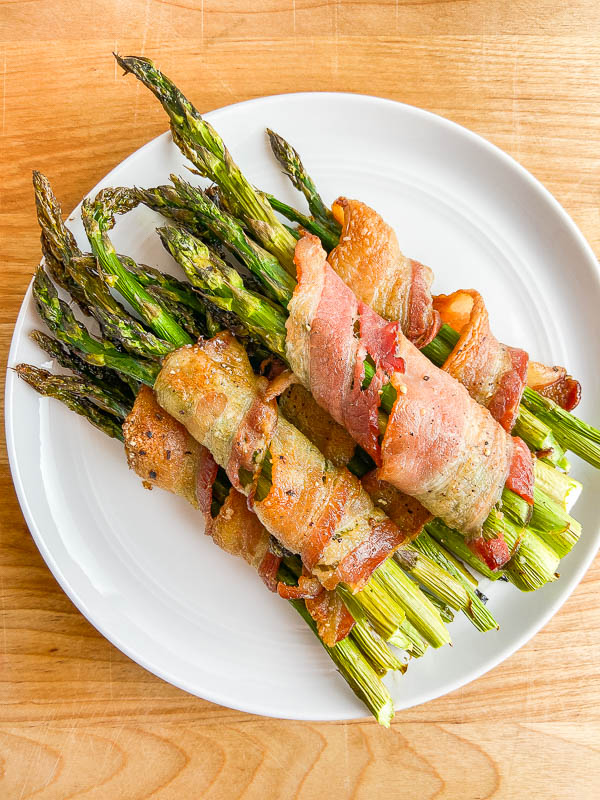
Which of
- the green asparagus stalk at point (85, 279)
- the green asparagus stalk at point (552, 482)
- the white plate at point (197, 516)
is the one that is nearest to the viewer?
the green asparagus stalk at point (85, 279)

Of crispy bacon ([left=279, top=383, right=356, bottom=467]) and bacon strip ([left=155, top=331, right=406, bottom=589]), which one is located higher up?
crispy bacon ([left=279, top=383, right=356, bottom=467])

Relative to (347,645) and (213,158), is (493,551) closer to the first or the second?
(347,645)

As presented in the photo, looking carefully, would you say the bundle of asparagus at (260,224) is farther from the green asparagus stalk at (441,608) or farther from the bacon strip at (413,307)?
the green asparagus stalk at (441,608)

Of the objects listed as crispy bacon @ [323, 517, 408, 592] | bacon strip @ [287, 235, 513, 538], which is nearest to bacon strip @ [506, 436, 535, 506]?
bacon strip @ [287, 235, 513, 538]

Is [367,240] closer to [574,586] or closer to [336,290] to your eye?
[336,290]

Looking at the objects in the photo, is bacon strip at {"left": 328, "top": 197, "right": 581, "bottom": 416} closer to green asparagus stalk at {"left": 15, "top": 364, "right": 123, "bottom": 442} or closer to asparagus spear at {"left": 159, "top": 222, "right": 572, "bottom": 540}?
asparagus spear at {"left": 159, "top": 222, "right": 572, "bottom": 540}

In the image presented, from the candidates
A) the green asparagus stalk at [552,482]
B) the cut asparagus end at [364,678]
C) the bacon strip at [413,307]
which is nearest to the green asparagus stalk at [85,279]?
the bacon strip at [413,307]
